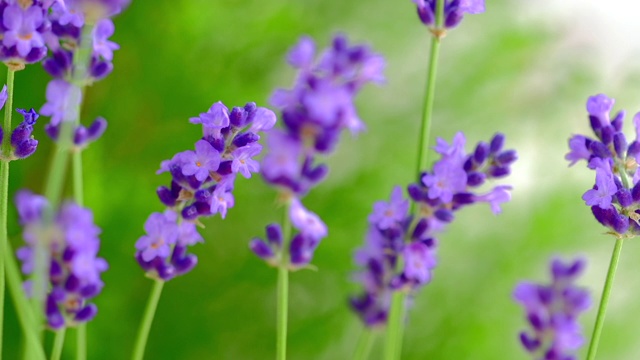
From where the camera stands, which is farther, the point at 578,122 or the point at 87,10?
the point at 578,122

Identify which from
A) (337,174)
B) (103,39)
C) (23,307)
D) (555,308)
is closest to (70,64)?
(103,39)

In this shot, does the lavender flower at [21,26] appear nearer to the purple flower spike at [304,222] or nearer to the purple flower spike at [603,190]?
the purple flower spike at [304,222]

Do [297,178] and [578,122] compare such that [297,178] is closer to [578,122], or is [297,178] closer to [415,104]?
[415,104]

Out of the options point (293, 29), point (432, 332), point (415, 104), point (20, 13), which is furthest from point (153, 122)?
point (20, 13)

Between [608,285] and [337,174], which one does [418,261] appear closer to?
[608,285]

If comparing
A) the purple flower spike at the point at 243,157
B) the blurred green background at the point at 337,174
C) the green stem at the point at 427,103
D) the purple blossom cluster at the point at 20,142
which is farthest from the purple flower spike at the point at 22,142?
the blurred green background at the point at 337,174

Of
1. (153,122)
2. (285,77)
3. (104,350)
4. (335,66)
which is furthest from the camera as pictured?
(285,77)
